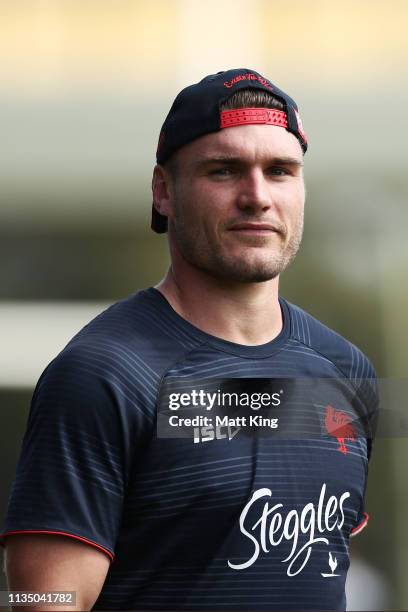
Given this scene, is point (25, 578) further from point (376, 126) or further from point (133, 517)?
point (376, 126)

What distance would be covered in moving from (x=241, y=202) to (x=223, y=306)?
248 millimetres

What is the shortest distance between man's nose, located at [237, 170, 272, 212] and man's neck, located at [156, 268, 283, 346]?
0.64 ft

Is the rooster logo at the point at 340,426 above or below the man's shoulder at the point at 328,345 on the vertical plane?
below

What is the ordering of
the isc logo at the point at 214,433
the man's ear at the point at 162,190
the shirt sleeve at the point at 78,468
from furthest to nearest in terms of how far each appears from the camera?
the man's ear at the point at 162,190 < the isc logo at the point at 214,433 < the shirt sleeve at the point at 78,468

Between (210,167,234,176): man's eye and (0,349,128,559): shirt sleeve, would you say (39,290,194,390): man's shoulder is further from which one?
(210,167,234,176): man's eye

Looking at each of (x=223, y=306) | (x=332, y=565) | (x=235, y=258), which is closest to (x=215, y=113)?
(x=235, y=258)

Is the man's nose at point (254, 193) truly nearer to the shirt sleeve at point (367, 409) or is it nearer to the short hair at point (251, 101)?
the short hair at point (251, 101)

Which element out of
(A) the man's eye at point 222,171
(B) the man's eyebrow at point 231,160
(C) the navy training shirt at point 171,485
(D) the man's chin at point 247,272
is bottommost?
(C) the navy training shirt at point 171,485

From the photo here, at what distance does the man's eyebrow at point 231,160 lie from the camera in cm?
217

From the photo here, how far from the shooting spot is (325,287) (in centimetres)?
434

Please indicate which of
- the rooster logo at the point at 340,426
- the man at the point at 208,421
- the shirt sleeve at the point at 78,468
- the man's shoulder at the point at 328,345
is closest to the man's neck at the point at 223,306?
the man at the point at 208,421

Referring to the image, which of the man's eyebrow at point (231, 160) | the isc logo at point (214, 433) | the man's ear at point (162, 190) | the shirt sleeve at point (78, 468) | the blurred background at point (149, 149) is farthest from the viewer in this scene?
the blurred background at point (149, 149)

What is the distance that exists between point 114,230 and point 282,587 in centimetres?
262

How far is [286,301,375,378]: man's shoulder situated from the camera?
2371 millimetres
